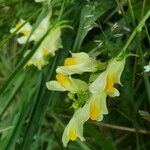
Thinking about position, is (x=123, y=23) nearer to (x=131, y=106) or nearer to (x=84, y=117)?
(x=131, y=106)

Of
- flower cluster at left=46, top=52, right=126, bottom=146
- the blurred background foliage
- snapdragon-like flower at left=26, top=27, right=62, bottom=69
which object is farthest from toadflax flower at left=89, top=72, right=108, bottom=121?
snapdragon-like flower at left=26, top=27, right=62, bottom=69

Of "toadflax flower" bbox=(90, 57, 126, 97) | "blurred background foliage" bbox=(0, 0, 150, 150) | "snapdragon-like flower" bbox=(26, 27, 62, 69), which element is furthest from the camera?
"snapdragon-like flower" bbox=(26, 27, 62, 69)

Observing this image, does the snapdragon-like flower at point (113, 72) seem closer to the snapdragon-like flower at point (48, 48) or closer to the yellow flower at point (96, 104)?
the yellow flower at point (96, 104)

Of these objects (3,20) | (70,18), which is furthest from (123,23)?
(3,20)

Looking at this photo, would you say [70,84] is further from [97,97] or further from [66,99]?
[66,99]

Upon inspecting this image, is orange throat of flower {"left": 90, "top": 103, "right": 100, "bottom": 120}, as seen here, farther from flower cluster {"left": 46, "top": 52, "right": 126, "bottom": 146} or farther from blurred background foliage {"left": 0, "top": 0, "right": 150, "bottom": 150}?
blurred background foliage {"left": 0, "top": 0, "right": 150, "bottom": 150}

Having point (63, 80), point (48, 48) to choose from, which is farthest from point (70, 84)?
point (48, 48)
